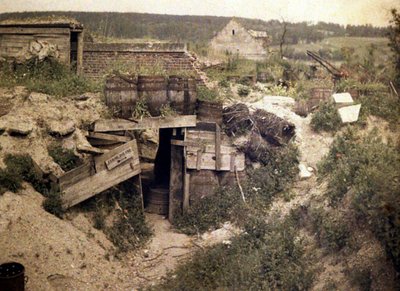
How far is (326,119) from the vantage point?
10.9m

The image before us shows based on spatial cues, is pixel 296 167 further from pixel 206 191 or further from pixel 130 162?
pixel 130 162

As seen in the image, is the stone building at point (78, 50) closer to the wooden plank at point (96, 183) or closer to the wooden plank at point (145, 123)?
the wooden plank at point (145, 123)

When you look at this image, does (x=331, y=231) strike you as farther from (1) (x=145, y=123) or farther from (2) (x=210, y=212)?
(1) (x=145, y=123)

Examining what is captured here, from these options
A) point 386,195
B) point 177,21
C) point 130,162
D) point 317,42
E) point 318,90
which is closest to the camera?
point 386,195

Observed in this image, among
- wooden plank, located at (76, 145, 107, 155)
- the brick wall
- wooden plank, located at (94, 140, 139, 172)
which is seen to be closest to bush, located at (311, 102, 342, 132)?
the brick wall

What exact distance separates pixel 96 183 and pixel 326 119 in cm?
574

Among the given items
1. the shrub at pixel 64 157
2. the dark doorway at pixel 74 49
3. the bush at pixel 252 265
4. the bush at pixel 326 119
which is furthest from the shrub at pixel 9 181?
the bush at pixel 326 119

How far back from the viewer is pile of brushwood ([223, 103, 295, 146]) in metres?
10.7

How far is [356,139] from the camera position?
388 inches

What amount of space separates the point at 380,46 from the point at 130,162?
7690mm

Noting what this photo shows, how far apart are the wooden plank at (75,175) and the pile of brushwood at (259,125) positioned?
3.71 metres

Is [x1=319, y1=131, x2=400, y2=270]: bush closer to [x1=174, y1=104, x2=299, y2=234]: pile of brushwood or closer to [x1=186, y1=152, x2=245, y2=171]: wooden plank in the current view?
[x1=174, y1=104, x2=299, y2=234]: pile of brushwood

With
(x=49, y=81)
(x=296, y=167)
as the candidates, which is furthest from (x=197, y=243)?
(x=49, y=81)

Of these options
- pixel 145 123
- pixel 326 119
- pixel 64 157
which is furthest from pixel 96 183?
pixel 326 119
